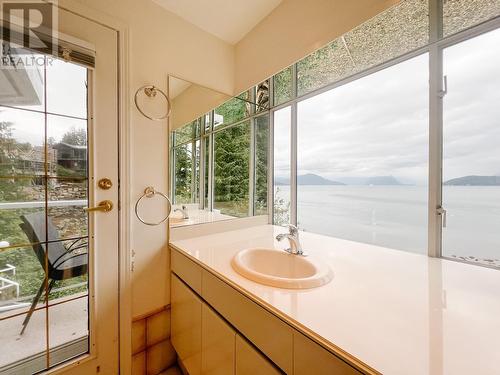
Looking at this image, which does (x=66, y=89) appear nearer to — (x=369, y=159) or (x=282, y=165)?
(x=282, y=165)

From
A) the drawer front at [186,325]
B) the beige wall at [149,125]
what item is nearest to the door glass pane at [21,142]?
the beige wall at [149,125]

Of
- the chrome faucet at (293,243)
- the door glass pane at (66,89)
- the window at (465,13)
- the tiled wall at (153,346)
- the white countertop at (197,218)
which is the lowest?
the tiled wall at (153,346)

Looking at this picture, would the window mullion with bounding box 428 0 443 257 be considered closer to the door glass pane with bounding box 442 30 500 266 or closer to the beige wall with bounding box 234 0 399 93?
the door glass pane with bounding box 442 30 500 266

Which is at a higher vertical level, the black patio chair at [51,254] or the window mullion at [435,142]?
the window mullion at [435,142]

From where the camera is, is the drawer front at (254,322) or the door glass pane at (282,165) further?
the door glass pane at (282,165)

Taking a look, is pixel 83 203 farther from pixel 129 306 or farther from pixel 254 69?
pixel 254 69

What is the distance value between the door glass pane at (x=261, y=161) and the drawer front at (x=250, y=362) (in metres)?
1.26

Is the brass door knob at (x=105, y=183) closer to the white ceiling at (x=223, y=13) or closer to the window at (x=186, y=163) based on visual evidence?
the window at (x=186, y=163)

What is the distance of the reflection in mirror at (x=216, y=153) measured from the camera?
59.2 inches

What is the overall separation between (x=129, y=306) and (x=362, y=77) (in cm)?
219

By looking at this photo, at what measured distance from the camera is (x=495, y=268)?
41.4 inches

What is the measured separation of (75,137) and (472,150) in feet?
7.04

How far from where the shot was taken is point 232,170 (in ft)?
6.24

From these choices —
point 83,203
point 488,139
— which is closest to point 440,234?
point 488,139
